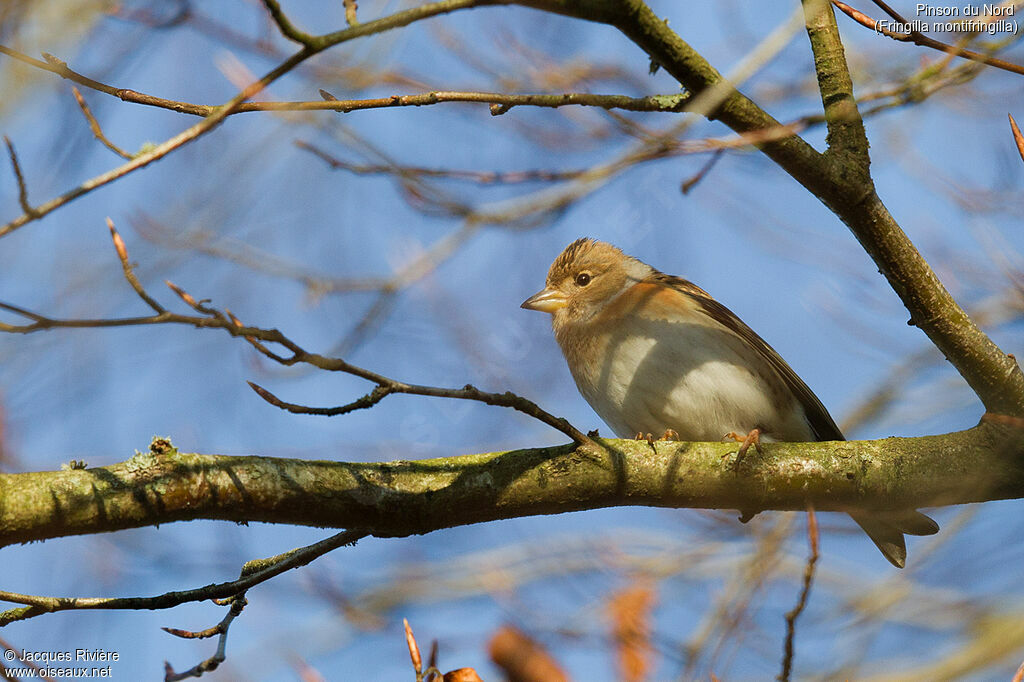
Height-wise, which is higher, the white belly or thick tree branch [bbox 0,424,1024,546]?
the white belly

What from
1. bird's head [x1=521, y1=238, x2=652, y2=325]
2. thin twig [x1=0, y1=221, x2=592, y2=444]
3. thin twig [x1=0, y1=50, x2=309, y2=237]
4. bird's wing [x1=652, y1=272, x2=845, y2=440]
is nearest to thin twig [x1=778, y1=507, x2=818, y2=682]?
thin twig [x1=0, y1=221, x2=592, y2=444]

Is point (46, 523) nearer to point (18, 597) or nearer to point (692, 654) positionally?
point (18, 597)

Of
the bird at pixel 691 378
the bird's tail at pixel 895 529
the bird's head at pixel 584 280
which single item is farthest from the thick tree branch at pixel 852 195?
the bird's head at pixel 584 280

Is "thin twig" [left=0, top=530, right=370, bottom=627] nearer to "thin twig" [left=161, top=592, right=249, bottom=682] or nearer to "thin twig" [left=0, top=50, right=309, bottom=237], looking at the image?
"thin twig" [left=161, top=592, right=249, bottom=682]

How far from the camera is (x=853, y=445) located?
3.70m

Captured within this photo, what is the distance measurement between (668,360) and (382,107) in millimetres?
2401

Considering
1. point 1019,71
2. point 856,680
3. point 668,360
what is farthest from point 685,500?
point 1019,71

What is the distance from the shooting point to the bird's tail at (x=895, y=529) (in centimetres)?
434

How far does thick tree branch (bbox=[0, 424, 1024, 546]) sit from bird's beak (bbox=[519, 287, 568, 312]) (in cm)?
241

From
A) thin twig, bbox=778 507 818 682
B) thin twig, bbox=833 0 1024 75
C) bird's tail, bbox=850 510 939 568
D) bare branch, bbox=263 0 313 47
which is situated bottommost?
thin twig, bbox=778 507 818 682

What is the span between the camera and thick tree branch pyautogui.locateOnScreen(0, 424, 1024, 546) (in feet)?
9.31

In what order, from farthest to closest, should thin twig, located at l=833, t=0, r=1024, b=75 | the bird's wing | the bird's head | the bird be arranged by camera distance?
the bird's head → the bird's wing → the bird → thin twig, located at l=833, t=0, r=1024, b=75

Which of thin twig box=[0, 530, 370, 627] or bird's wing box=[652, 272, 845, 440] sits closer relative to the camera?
thin twig box=[0, 530, 370, 627]

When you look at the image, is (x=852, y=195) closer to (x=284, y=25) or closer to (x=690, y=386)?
(x=690, y=386)
